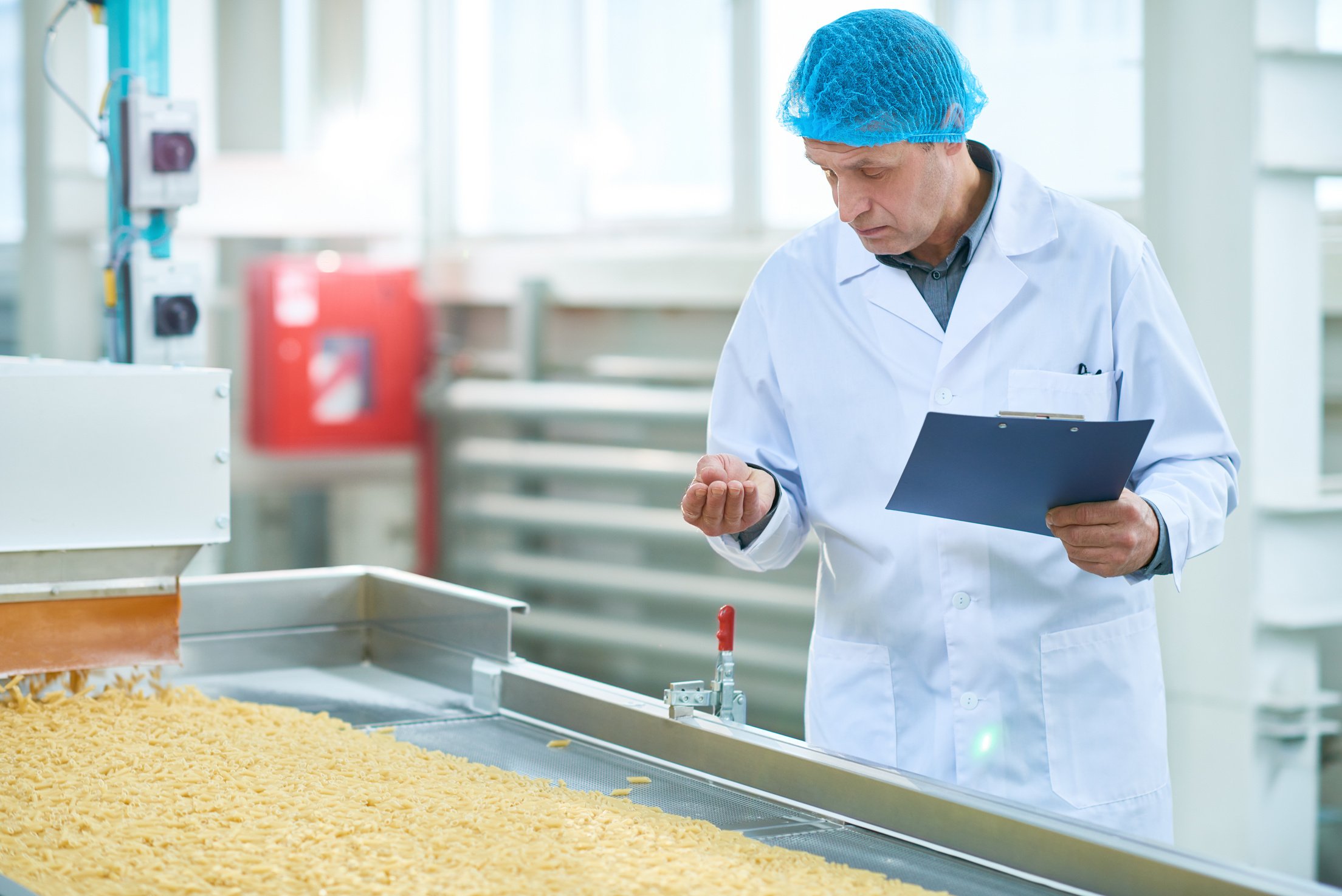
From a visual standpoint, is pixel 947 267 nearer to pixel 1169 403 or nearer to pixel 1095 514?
pixel 1169 403

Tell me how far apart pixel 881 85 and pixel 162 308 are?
69.3 inches

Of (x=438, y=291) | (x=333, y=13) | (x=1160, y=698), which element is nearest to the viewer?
(x=1160, y=698)

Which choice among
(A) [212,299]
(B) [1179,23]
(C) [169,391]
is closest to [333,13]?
(A) [212,299]

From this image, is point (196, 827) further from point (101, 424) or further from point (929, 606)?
point (929, 606)

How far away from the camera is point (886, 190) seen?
1.45m

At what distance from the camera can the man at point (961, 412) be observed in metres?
1.47

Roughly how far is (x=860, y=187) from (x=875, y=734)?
22.5 inches

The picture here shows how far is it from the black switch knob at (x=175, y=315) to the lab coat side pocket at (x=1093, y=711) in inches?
73.8

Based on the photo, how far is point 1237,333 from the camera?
272cm

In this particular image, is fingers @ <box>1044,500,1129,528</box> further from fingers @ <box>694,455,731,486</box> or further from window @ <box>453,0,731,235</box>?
window @ <box>453,0,731,235</box>

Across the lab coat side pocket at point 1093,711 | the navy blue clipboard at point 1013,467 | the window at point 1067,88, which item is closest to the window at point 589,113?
the window at point 1067,88

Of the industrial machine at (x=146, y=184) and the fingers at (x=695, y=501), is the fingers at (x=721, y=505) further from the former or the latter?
the industrial machine at (x=146, y=184)

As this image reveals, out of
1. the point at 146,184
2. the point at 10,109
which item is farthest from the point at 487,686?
the point at 10,109

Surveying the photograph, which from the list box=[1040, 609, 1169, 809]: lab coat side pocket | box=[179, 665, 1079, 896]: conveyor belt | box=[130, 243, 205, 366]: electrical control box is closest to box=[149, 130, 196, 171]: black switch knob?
box=[130, 243, 205, 366]: electrical control box
